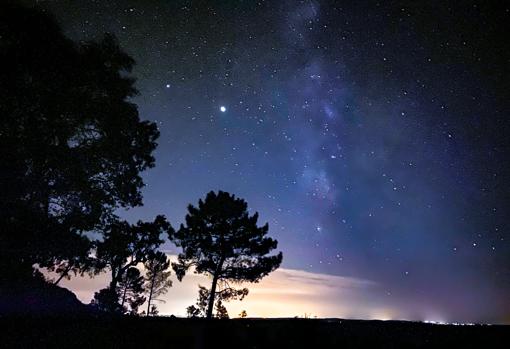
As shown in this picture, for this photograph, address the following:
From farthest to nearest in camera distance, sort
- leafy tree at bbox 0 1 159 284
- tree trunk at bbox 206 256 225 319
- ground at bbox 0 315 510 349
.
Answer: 1. tree trunk at bbox 206 256 225 319
2. leafy tree at bbox 0 1 159 284
3. ground at bbox 0 315 510 349

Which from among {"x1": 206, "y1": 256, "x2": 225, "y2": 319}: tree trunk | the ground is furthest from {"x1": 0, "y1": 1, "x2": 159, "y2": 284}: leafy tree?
{"x1": 206, "y1": 256, "x2": 225, "y2": 319}: tree trunk

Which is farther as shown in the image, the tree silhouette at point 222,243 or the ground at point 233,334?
the tree silhouette at point 222,243

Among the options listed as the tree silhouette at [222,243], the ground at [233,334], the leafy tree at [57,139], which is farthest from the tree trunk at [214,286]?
the ground at [233,334]

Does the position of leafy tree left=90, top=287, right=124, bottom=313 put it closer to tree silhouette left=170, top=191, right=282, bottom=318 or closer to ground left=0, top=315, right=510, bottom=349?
tree silhouette left=170, top=191, right=282, bottom=318

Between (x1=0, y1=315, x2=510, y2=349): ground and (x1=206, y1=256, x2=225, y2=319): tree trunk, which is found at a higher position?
(x1=206, y1=256, x2=225, y2=319): tree trunk

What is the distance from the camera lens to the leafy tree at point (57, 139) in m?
11.8

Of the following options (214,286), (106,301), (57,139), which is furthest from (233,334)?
(106,301)

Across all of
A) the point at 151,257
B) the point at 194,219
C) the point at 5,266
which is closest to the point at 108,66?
the point at 5,266

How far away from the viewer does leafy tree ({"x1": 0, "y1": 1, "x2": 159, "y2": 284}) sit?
11.8 meters

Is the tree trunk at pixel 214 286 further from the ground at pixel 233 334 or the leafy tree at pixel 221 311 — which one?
the ground at pixel 233 334

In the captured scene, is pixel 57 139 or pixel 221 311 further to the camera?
pixel 221 311

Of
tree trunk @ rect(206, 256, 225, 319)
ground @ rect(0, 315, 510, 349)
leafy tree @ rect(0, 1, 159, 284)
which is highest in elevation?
leafy tree @ rect(0, 1, 159, 284)

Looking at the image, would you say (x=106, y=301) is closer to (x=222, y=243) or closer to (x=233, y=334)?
(x=222, y=243)

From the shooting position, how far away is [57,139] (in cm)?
1355
